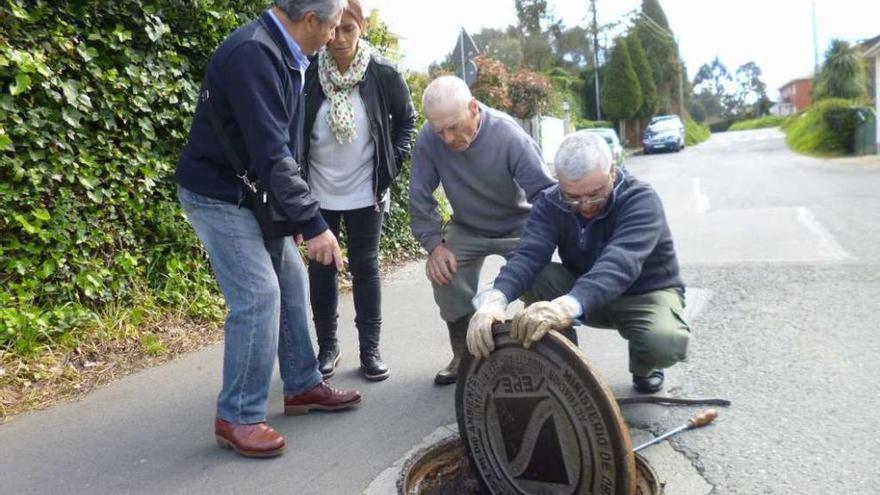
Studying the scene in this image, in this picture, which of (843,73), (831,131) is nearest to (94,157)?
(831,131)

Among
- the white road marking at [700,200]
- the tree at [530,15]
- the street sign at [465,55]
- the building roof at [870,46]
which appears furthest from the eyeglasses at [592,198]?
the tree at [530,15]

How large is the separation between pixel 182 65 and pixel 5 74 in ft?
4.60

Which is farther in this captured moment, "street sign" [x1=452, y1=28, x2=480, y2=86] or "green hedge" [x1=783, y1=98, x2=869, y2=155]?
"green hedge" [x1=783, y1=98, x2=869, y2=155]

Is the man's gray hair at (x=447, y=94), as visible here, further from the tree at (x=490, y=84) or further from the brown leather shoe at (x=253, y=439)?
the tree at (x=490, y=84)

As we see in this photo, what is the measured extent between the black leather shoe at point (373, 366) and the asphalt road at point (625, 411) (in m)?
0.07

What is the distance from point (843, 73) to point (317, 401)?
38802 mm

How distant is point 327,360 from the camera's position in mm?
4180

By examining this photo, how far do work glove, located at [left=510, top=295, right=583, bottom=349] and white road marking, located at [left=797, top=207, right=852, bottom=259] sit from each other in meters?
5.28

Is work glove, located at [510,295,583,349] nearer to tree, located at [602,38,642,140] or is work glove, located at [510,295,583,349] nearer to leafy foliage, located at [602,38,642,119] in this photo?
leafy foliage, located at [602,38,642,119]

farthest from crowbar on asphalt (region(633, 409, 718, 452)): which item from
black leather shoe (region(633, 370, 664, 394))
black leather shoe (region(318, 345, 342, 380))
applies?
black leather shoe (region(318, 345, 342, 380))

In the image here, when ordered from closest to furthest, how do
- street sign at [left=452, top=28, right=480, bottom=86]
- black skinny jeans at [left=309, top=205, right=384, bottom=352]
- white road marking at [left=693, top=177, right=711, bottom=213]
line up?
black skinny jeans at [left=309, top=205, right=384, bottom=352] → street sign at [left=452, top=28, right=480, bottom=86] → white road marking at [left=693, top=177, right=711, bottom=213]

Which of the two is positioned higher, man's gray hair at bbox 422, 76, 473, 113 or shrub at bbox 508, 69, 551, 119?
shrub at bbox 508, 69, 551, 119

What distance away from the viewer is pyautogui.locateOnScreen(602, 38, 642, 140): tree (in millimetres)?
45000

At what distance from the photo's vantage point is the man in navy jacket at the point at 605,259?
2.96 meters
